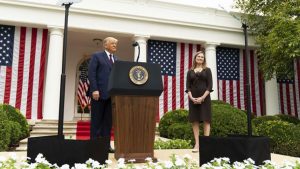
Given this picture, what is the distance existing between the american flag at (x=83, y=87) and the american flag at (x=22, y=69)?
11.1 feet

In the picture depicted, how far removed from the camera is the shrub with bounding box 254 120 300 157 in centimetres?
848

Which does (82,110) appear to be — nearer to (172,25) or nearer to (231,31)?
(172,25)

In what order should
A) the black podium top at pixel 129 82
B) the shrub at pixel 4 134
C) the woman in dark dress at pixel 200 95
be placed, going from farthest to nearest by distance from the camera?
the shrub at pixel 4 134 → the woman in dark dress at pixel 200 95 → the black podium top at pixel 129 82

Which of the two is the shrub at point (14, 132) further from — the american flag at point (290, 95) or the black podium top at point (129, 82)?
the american flag at point (290, 95)

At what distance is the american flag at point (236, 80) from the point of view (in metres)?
14.9

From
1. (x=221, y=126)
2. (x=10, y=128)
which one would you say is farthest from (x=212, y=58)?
(x=10, y=128)

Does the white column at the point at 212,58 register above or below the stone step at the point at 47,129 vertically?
above

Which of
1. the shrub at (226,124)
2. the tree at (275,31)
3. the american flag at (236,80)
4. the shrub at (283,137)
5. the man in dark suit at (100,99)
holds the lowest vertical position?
the shrub at (283,137)

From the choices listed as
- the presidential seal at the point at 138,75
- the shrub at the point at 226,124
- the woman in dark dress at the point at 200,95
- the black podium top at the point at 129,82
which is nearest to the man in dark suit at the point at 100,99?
the black podium top at the point at 129,82

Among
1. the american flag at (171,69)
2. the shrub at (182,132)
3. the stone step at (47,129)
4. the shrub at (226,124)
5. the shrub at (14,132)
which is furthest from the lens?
the american flag at (171,69)

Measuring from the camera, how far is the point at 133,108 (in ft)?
14.1

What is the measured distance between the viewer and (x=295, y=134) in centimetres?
885

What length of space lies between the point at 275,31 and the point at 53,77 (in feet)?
31.2

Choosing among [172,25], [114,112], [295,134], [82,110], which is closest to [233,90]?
[172,25]
